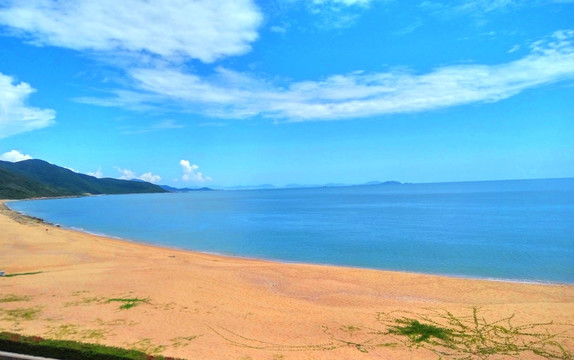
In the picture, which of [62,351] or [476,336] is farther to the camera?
[476,336]

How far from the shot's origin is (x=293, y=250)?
38.5m

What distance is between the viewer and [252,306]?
16422mm

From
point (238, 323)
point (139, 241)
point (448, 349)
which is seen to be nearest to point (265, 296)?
point (238, 323)

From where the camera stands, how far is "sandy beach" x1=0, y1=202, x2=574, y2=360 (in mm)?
11914

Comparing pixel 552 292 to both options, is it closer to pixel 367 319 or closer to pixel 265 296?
pixel 367 319

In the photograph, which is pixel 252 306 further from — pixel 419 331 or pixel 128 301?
pixel 419 331

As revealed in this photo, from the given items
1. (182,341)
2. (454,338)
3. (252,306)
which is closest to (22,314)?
(182,341)

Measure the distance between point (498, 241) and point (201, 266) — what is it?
32.2 metres

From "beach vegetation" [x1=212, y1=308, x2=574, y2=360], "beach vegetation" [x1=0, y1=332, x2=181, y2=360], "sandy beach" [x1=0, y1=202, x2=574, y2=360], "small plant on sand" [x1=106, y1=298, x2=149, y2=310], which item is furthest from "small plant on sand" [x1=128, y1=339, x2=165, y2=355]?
"small plant on sand" [x1=106, y1=298, x2=149, y2=310]

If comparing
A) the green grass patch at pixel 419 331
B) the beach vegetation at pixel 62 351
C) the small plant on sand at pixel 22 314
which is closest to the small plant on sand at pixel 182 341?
the beach vegetation at pixel 62 351

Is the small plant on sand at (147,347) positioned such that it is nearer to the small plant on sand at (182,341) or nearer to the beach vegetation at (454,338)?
the small plant on sand at (182,341)

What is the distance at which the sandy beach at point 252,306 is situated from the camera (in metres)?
11.9

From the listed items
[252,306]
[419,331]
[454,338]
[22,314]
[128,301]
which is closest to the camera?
[454,338]

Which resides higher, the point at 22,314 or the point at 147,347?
the point at 147,347
